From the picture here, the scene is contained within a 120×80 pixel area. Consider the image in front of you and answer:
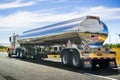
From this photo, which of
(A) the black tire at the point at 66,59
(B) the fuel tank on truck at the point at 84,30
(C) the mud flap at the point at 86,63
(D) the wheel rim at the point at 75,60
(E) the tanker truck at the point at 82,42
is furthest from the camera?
(A) the black tire at the point at 66,59

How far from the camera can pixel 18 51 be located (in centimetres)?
2975

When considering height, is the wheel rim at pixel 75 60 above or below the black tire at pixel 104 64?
above

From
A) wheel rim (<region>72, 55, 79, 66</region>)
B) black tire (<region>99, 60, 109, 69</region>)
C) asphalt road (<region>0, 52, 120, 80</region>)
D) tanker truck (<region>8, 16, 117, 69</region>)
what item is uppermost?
tanker truck (<region>8, 16, 117, 69</region>)

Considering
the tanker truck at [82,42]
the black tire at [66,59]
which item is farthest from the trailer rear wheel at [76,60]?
the black tire at [66,59]

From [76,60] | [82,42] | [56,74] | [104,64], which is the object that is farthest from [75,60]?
[56,74]

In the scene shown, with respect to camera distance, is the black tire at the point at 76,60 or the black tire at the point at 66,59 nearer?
the black tire at the point at 76,60

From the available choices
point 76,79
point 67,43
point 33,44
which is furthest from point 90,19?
point 33,44

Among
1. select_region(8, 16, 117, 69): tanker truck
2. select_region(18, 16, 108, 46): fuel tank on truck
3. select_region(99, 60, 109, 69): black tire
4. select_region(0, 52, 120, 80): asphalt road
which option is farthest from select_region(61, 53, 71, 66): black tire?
select_region(99, 60, 109, 69): black tire

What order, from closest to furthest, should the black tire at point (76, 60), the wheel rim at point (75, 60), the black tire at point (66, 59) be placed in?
the black tire at point (76, 60)
the wheel rim at point (75, 60)
the black tire at point (66, 59)

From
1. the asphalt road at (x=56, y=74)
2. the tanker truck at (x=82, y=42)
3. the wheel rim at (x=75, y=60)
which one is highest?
the tanker truck at (x=82, y=42)

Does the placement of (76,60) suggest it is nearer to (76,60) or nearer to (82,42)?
(76,60)

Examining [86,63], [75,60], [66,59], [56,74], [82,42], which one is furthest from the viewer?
[66,59]

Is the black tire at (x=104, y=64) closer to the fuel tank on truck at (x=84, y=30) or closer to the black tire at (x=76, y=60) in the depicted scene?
the fuel tank on truck at (x=84, y=30)

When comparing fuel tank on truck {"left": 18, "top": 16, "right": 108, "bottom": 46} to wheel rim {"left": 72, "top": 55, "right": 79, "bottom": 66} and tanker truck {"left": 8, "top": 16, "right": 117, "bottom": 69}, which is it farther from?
wheel rim {"left": 72, "top": 55, "right": 79, "bottom": 66}
